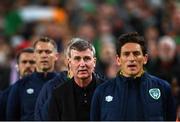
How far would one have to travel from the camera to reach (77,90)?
10648 mm

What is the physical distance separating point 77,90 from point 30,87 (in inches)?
67.2

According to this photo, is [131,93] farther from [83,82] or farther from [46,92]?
[46,92]

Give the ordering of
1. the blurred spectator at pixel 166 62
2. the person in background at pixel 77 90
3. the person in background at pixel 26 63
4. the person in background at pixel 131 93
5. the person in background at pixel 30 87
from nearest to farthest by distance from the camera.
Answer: the person in background at pixel 131 93 → the person in background at pixel 77 90 → the person in background at pixel 30 87 → the person in background at pixel 26 63 → the blurred spectator at pixel 166 62

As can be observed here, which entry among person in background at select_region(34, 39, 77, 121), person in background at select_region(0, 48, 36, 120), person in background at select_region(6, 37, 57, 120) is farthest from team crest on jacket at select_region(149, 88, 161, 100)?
person in background at select_region(0, 48, 36, 120)

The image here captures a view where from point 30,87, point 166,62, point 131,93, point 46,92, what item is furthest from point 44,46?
point 166,62

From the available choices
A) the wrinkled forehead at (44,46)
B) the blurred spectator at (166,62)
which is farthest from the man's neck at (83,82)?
the blurred spectator at (166,62)

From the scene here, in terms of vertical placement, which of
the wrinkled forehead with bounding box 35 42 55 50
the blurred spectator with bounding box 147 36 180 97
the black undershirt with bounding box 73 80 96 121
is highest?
the wrinkled forehead with bounding box 35 42 55 50

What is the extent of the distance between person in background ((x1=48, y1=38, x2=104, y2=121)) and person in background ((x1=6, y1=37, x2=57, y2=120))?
57.2 inches

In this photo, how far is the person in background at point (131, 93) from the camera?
32.4 ft

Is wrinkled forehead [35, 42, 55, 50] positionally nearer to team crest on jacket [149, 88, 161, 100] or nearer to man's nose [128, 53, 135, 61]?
man's nose [128, 53, 135, 61]

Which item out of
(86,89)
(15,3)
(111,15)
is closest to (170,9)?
(111,15)

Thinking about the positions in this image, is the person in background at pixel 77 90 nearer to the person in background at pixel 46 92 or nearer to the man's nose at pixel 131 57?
the person in background at pixel 46 92

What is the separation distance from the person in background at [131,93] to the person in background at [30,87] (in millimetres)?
2120

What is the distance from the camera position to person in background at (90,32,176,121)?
9.88m
